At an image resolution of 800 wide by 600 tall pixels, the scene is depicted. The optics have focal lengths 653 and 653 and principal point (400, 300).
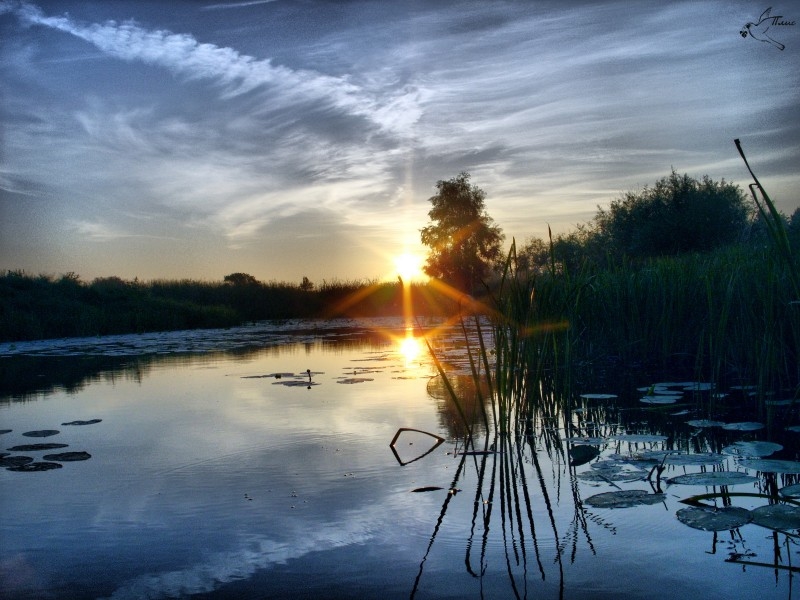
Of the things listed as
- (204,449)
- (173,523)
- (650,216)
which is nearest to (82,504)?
(173,523)

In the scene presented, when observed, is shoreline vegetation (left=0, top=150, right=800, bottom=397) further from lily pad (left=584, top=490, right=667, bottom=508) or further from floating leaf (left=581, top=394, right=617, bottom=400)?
lily pad (left=584, top=490, right=667, bottom=508)

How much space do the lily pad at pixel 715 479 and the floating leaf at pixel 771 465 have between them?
0.11 m

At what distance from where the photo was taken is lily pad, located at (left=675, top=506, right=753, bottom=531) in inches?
85.6

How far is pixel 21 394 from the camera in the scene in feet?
22.4

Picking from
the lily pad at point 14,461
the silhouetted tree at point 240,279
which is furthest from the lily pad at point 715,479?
the silhouetted tree at point 240,279

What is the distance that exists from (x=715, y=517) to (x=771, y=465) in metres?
0.76

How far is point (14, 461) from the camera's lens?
3.70 meters

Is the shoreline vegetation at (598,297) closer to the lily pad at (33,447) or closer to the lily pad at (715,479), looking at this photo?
the lily pad at (715,479)

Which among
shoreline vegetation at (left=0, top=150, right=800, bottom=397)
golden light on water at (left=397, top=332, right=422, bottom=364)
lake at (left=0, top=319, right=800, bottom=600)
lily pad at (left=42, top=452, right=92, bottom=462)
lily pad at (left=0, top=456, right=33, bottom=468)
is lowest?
lake at (left=0, top=319, right=800, bottom=600)

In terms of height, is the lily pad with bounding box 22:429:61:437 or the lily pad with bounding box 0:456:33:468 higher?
the lily pad with bounding box 22:429:61:437

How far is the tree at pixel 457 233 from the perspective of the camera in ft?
141

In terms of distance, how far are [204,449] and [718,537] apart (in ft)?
9.19

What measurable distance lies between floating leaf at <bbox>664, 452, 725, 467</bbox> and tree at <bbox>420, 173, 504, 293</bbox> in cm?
3957

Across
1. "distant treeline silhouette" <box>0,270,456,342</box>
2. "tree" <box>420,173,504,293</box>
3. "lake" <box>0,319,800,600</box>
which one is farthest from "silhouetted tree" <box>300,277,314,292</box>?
"lake" <box>0,319,800,600</box>
